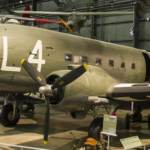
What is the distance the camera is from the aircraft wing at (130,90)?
6581 mm

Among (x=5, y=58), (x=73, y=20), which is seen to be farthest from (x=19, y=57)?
(x=73, y=20)

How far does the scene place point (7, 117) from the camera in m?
9.66

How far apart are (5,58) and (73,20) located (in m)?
13.8

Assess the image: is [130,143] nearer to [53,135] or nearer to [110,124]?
[110,124]

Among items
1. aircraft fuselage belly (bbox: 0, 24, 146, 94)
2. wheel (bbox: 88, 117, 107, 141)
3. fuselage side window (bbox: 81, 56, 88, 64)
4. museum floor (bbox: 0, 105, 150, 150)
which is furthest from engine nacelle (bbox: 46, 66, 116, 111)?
fuselage side window (bbox: 81, 56, 88, 64)

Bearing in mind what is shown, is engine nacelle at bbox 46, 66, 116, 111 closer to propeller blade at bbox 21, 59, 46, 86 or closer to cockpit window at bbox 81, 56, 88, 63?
propeller blade at bbox 21, 59, 46, 86

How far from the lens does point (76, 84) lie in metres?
6.24

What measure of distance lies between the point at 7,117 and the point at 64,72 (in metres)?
4.62

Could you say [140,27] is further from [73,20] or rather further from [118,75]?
[118,75]

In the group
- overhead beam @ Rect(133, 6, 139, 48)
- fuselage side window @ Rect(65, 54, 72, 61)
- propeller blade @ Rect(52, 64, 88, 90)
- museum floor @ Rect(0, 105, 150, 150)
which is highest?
overhead beam @ Rect(133, 6, 139, 48)

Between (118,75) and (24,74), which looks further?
(118,75)

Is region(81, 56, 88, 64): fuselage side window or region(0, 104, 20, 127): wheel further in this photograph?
region(0, 104, 20, 127): wheel

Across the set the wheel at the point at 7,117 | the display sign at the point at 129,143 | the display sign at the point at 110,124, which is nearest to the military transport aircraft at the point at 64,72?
the wheel at the point at 7,117

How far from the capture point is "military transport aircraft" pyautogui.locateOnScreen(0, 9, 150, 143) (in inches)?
244
